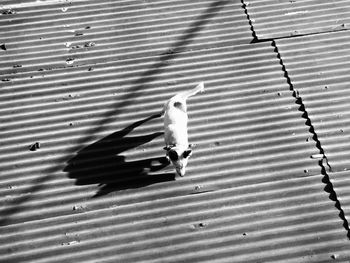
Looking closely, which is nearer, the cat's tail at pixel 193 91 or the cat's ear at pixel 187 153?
the cat's ear at pixel 187 153

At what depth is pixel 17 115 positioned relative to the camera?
441cm

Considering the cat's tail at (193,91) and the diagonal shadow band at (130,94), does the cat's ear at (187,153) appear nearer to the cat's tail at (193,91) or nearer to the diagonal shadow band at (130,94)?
the cat's tail at (193,91)

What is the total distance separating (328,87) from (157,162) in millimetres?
2014

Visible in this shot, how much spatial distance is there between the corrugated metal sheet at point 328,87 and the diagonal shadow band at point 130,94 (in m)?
0.95

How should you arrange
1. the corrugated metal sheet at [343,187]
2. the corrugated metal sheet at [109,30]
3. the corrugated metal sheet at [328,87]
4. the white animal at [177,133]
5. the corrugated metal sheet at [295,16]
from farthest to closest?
the corrugated metal sheet at [295,16] < the corrugated metal sheet at [109,30] < the corrugated metal sheet at [328,87] < the white animal at [177,133] < the corrugated metal sheet at [343,187]

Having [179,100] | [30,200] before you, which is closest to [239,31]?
[179,100]

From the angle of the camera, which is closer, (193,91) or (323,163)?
(323,163)

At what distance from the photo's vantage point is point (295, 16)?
197 inches

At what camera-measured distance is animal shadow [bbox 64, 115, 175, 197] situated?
405 cm

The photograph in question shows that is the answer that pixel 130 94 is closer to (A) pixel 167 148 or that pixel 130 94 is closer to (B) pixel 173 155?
(A) pixel 167 148

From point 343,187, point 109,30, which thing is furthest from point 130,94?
point 343,187

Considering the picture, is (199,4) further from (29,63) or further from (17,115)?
(17,115)

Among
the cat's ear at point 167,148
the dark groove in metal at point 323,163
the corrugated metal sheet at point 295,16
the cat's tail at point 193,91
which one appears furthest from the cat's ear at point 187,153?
the corrugated metal sheet at point 295,16

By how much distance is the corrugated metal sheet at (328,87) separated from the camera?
4.11 meters
